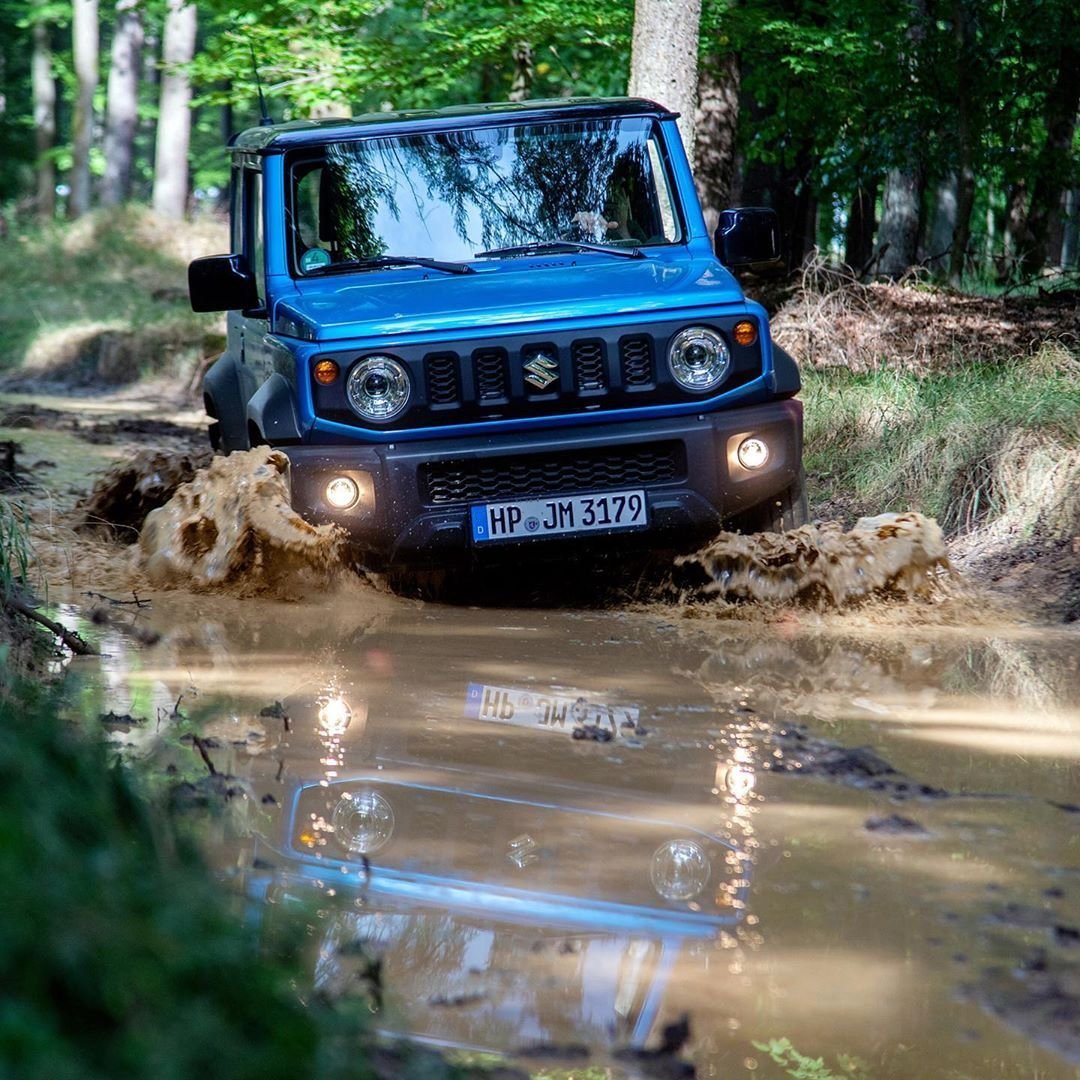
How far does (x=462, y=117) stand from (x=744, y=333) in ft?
5.60

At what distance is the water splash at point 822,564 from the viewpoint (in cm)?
624

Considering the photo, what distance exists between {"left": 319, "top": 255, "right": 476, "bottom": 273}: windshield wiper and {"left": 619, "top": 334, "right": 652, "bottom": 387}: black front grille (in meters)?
0.81

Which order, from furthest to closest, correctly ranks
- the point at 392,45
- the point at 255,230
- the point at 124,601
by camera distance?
the point at 392,45 → the point at 255,230 → the point at 124,601

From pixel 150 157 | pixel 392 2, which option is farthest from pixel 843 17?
pixel 150 157

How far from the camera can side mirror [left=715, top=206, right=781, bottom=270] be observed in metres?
6.66

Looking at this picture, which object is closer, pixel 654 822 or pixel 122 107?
pixel 654 822

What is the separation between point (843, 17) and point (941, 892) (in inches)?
542

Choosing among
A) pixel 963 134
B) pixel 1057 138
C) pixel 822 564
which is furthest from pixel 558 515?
pixel 1057 138

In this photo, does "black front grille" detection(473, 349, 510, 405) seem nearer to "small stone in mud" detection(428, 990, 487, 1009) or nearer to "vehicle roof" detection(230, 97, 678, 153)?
"vehicle roof" detection(230, 97, 678, 153)

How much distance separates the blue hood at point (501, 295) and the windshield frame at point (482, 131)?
15 centimetres

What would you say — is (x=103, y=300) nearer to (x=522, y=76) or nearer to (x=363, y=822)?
(x=522, y=76)

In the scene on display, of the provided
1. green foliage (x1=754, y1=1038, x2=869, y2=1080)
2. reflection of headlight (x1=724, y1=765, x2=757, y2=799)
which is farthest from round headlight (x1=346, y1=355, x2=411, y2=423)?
green foliage (x1=754, y1=1038, x2=869, y2=1080)

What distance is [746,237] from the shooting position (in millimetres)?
6672

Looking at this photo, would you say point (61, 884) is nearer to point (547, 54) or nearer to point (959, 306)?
point (959, 306)
